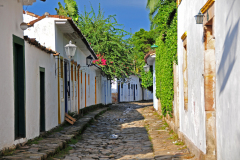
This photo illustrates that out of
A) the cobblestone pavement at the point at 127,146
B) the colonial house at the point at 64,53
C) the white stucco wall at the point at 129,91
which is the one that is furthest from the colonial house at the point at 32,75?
the white stucco wall at the point at 129,91

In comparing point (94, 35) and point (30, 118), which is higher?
point (94, 35)

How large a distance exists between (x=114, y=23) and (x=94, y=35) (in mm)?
1856

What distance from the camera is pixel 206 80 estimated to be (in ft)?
19.4

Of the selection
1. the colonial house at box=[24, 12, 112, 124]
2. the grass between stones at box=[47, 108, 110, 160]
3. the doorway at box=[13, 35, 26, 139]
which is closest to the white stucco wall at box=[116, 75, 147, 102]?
the colonial house at box=[24, 12, 112, 124]

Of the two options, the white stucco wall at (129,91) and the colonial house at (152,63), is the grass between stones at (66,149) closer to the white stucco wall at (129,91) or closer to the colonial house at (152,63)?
the colonial house at (152,63)

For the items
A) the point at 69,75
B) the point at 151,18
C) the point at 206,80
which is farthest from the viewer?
the point at 151,18

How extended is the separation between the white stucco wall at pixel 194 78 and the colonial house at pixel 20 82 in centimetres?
378

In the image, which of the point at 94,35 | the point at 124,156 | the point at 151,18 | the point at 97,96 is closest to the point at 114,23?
the point at 94,35

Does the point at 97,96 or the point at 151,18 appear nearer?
the point at 151,18

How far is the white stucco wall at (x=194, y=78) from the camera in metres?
6.45

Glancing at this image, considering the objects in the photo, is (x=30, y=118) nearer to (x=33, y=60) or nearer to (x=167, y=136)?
(x=33, y=60)

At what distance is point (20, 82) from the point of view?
826cm

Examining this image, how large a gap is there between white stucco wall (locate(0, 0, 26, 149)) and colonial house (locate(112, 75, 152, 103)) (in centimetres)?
2750

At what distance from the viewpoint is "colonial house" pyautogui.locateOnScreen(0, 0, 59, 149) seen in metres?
7.01
